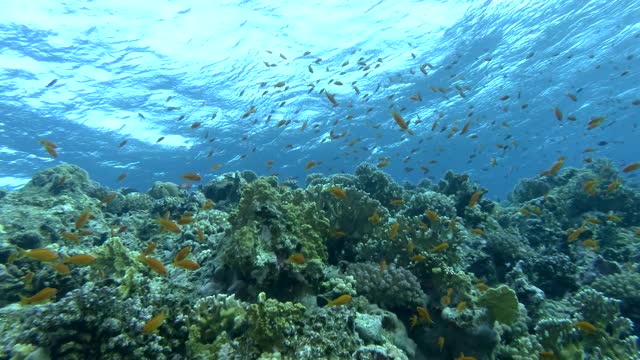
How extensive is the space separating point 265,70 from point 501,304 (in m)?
23.0

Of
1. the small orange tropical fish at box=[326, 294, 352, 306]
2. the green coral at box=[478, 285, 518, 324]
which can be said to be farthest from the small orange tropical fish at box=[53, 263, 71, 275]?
the green coral at box=[478, 285, 518, 324]

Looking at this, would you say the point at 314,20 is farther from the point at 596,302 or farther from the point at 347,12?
the point at 596,302

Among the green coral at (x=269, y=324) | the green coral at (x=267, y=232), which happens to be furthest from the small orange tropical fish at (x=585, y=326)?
the green coral at (x=269, y=324)

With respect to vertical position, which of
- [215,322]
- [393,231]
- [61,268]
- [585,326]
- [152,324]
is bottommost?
[585,326]

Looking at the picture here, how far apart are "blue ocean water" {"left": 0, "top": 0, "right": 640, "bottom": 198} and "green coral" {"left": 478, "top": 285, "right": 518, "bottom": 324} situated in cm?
914

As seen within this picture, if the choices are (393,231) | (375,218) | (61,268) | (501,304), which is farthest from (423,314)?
(61,268)

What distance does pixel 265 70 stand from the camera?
2569cm

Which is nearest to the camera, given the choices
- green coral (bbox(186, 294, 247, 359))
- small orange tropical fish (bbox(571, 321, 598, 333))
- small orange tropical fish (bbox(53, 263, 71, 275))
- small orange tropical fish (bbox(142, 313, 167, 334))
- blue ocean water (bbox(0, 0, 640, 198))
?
small orange tropical fish (bbox(142, 313, 167, 334))

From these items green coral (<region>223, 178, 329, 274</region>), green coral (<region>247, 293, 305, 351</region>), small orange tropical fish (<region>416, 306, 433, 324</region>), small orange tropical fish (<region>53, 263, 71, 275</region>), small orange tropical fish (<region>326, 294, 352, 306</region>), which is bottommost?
small orange tropical fish (<region>416, 306, 433, 324</region>)

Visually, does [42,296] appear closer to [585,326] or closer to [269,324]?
[269,324]

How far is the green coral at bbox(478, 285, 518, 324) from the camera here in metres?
5.88

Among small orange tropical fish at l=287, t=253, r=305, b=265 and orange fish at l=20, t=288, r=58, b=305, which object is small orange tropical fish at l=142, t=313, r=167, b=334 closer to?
orange fish at l=20, t=288, r=58, b=305

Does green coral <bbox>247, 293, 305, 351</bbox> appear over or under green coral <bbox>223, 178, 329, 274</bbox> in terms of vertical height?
under

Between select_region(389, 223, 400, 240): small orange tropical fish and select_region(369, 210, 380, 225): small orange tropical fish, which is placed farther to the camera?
select_region(369, 210, 380, 225): small orange tropical fish
